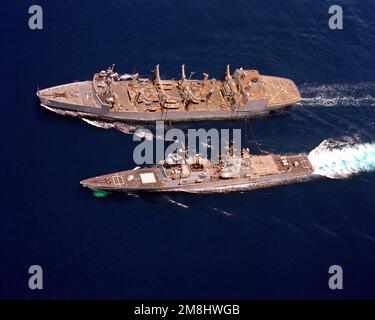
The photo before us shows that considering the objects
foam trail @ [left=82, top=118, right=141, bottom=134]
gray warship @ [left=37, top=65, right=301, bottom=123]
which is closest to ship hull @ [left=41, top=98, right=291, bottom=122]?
gray warship @ [left=37, top=65, right=301, bottom=123]

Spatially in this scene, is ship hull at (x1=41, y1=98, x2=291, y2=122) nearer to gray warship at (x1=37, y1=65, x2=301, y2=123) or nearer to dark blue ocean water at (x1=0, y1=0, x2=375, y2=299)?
gray warship at (x1=37, y1=65, x2=301, y2=123)

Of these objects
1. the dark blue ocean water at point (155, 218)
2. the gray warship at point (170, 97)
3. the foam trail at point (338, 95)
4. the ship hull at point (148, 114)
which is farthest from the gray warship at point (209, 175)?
the foam trail at point (338, 95)

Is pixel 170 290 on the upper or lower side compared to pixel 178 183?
lower

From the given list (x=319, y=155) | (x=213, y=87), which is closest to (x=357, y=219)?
(x=319, y=155)
